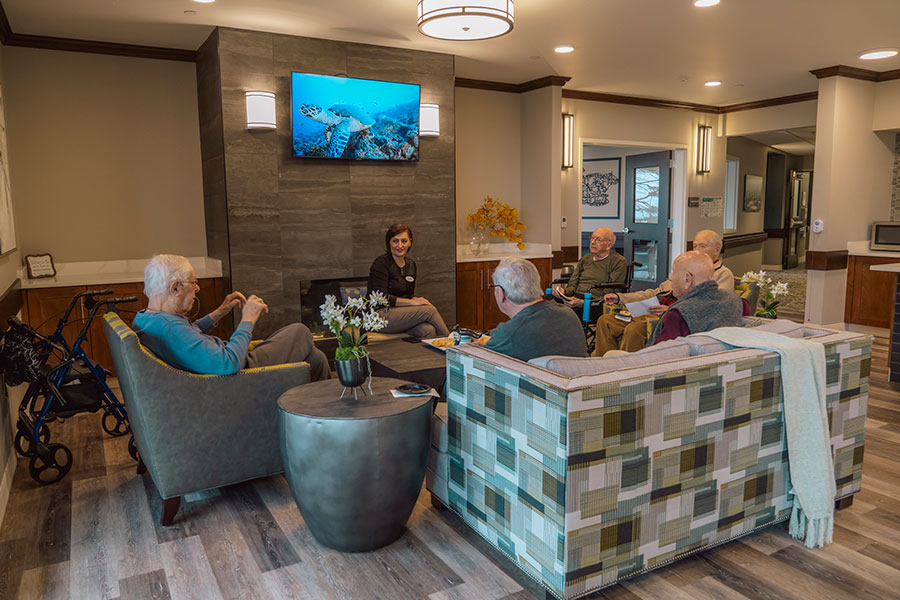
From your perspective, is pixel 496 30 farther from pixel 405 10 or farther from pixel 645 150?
pixel 645 150

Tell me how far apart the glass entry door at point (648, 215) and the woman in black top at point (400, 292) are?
473cm

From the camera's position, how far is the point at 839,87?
21.6 ft

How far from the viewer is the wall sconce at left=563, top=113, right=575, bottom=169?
7.35m

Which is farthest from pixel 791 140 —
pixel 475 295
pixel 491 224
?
pixel 475 295

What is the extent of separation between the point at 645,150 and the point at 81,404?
8.02 meters

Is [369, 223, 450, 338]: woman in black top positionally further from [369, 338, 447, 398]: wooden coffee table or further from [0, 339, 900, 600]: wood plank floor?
[0, 339, 900, 600]: wood plank floor

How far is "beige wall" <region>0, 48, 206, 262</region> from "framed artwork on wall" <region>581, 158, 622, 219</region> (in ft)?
22.1

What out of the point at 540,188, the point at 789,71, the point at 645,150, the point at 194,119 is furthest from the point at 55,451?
the point at 645,150

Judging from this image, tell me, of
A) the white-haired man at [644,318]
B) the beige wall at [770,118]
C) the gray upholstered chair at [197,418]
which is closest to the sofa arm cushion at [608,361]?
the gray upholstered chair at [197,418]

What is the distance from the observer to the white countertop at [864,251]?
662 centimetres

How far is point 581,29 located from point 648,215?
444 cm

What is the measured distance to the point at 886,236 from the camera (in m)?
6.74

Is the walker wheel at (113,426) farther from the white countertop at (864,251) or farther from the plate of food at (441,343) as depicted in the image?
the white countertop at (864,251)

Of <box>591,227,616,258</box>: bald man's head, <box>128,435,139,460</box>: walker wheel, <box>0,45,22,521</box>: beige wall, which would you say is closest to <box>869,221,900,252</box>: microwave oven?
<box>591,227,616,258</box>: bald man's head
